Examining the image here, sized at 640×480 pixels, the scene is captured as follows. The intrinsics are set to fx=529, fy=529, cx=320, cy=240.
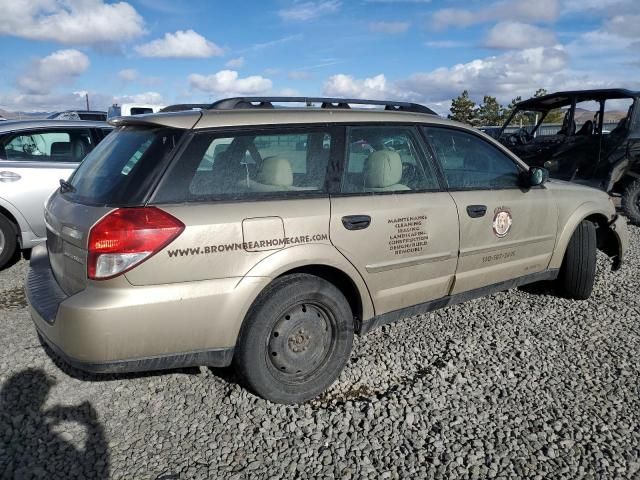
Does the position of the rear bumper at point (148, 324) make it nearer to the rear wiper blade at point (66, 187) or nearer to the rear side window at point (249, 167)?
the rear side window at point (249, 167)

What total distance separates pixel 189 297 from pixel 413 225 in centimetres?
148

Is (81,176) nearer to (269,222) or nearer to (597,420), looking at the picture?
(269,222)

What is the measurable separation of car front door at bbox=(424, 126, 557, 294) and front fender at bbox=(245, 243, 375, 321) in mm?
966

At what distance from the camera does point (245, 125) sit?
290cm

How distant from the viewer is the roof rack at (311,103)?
3199mm

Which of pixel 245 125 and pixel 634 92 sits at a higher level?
pixel 634 92

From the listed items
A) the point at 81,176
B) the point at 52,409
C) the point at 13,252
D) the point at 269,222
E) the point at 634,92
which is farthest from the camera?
the point at 634,92

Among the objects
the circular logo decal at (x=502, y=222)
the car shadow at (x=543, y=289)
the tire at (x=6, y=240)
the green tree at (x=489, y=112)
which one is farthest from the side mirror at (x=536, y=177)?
the green tree at (x=489, y=112)

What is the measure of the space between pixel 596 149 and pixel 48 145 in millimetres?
8006

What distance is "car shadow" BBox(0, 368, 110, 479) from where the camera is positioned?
246 centimetres

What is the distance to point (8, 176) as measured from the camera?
17.8 feet

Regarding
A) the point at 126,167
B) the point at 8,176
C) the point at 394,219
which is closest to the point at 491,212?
the point at 394,219

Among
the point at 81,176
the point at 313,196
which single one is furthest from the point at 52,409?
the point at 313,196

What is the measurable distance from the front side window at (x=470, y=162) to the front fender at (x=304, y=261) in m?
1.06
